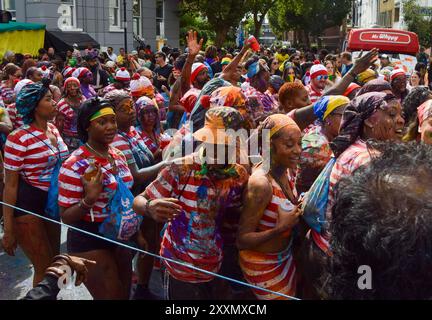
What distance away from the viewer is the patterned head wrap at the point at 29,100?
4.12 metres

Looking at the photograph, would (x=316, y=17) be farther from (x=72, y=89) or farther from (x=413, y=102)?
(x=413, y=102)

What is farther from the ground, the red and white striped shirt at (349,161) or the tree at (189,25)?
the tree at (189,25)

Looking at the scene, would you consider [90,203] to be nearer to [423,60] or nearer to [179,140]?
[179,140]

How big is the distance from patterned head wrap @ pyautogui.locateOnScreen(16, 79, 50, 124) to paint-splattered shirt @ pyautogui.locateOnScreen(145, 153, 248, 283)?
1.70 metres

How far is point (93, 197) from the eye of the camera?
126 inches

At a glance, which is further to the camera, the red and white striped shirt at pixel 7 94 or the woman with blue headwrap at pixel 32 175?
the red and white striped shirt at pixel 7 94

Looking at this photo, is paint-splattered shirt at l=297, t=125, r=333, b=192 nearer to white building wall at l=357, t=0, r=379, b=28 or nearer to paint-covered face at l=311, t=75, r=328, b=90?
paint-covered face at l=311, t=75, r=328, b=90

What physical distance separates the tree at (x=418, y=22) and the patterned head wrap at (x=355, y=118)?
3081cm

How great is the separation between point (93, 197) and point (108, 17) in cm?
2270

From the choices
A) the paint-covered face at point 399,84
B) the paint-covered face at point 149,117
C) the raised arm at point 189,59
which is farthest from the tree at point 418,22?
the paint-covered face at point 149,117

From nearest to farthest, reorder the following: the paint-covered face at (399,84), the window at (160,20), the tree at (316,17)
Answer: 1. the paint-covered face at (399,84)
2. the window at (160,20)
3. the tree at (316,17)

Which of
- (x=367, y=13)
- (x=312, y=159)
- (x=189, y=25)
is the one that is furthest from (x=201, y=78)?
(x=367, y=13)

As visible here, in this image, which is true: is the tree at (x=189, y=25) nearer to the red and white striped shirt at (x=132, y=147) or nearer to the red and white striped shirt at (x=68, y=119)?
the red and white striped shirt at (x=68, y=119)

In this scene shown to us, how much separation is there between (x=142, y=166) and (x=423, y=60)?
50.2 feet
